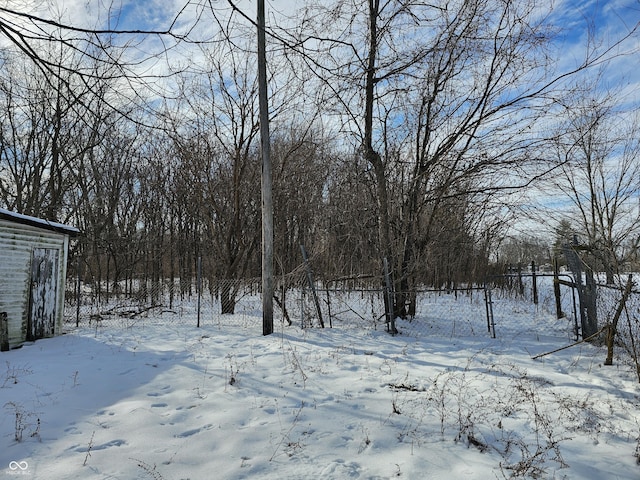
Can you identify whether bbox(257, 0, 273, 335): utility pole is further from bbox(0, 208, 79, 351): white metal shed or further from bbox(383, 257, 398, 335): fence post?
bbox(0, 208, 79, 351): white metal shed

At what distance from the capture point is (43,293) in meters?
8.53

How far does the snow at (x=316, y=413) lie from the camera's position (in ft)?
10.4

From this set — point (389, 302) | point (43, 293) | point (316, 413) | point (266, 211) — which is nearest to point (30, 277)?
point (43, 293)

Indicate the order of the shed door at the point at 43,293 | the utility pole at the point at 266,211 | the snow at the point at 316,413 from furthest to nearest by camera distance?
the utility pole at the point at 266,211, the shed door at the point at 43,293, the snow at the point at 316,413

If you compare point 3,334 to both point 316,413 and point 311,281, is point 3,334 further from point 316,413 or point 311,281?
point 316,413

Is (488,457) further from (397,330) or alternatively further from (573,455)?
(397,330)

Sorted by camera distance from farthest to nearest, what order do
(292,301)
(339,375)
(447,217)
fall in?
1. (447,217)
2. (292,301)
3. (339,375)

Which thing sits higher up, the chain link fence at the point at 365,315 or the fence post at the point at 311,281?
the fence post at the point at 311,281

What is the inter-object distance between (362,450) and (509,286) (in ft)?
59.4

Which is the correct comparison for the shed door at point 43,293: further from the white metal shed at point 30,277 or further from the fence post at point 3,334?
the fence post at point 3,334

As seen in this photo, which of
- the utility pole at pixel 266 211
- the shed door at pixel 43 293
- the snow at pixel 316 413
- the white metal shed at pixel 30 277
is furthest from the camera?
the utility pole at pixel 266 211

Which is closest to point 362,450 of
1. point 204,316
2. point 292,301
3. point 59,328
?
point 292,301

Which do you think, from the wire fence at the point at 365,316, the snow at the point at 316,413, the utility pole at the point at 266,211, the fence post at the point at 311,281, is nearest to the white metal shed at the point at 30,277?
the snow at the point at 316,413

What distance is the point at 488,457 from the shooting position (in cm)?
330
